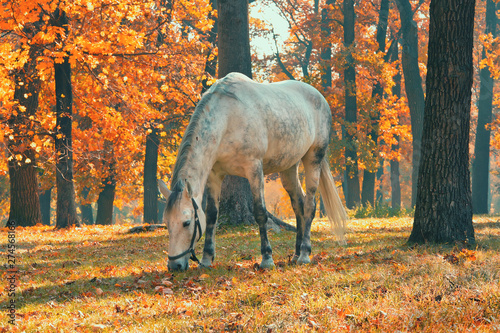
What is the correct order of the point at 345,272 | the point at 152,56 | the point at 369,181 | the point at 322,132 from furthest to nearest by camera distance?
the point at 369,181 < the point at 152,56 < the point at 322,132 < the point at 345,272

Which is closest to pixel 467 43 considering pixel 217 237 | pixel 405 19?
pixel 217 237

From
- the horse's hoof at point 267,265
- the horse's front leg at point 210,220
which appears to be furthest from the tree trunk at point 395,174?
the horse's hoof at point 267,265

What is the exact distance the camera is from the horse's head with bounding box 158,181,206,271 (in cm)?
626

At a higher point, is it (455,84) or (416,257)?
(455,84)

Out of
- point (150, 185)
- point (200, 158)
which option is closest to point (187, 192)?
point (200, 158)

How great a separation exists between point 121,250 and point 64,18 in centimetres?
875

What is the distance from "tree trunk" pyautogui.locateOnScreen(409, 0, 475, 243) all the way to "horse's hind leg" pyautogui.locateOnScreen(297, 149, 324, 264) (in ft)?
5.99

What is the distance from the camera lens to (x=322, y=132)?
8.95 m

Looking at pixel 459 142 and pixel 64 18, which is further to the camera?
pixel 64 18

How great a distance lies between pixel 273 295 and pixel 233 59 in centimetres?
893

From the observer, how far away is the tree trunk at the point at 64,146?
1609 cm

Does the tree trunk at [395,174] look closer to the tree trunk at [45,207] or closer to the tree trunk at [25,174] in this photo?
the tree trunk at [45,207]

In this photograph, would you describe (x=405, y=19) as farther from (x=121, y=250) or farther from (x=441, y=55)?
(x=121, y=250)

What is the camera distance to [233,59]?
1320cm
